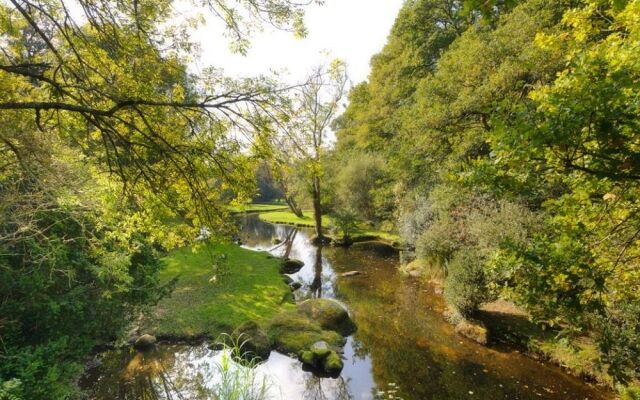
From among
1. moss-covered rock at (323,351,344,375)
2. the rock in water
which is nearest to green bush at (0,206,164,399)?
the rock in water

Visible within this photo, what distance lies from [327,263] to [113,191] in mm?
17616

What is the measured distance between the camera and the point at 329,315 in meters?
12.6

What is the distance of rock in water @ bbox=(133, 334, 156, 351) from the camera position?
1061cm

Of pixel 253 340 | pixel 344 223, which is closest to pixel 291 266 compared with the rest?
pixel 344 223

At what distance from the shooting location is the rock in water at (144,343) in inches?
418

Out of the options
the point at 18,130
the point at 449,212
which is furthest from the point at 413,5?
the point at 18,130

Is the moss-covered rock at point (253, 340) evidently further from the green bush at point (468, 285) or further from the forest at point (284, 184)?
the green bush at point (468, 285)

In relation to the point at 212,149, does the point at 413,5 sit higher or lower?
higher

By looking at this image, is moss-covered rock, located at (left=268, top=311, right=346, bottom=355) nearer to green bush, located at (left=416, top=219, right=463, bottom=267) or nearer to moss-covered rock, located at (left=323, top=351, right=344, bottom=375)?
moss-covered rock, located at (left=323, top=351, right=344, bottom=375)

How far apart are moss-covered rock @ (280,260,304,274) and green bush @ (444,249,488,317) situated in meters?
10.7

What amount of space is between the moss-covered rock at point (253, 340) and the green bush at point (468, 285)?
6.65 meters

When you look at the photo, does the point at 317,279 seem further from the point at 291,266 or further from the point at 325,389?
the point at 325,389

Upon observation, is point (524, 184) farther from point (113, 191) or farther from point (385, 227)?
point (385, 227)

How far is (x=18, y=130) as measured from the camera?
566 cm
